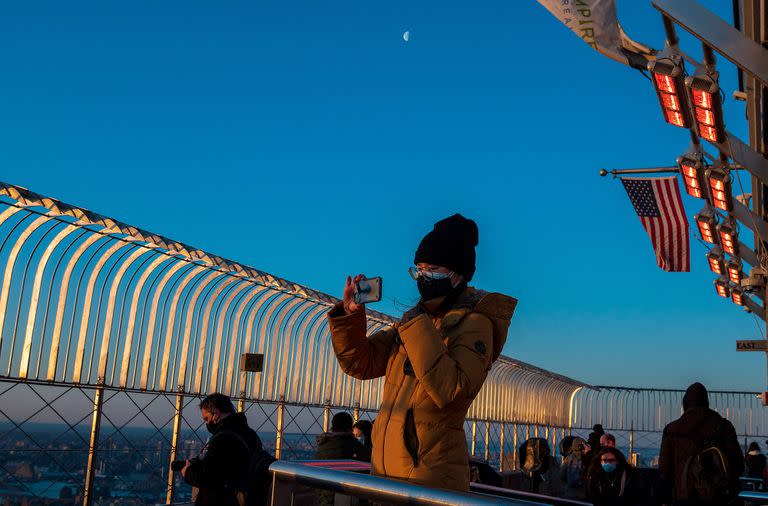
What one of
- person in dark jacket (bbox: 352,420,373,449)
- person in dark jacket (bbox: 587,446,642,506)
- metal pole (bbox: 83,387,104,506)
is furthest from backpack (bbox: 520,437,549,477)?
metal pole (bbox: 83,387,104,506)

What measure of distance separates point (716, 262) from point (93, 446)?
12.2m

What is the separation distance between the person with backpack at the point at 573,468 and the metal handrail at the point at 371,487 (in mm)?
10516

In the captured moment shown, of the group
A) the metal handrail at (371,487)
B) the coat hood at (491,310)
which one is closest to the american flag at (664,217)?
the coat hood at (491,310)

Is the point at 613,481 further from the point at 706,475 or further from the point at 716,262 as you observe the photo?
the point at 716,262

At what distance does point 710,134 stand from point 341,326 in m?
6.88

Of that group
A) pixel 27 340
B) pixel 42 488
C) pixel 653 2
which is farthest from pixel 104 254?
pixel 653 2

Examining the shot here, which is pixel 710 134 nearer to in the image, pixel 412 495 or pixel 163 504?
pixel 163 504

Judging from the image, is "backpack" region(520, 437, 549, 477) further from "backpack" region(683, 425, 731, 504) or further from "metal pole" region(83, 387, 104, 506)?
"metal pole" region(83, 387, 104, 506)

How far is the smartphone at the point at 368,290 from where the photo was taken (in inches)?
122

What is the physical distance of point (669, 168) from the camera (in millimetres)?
13781

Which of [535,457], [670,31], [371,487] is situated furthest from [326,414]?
[371,487]

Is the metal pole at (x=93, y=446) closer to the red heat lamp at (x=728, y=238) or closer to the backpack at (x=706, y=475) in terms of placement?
the backpack at (x=706, y=475)

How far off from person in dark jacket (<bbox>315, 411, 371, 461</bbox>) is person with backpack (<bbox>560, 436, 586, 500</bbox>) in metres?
4.51

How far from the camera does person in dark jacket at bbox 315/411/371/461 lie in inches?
372
